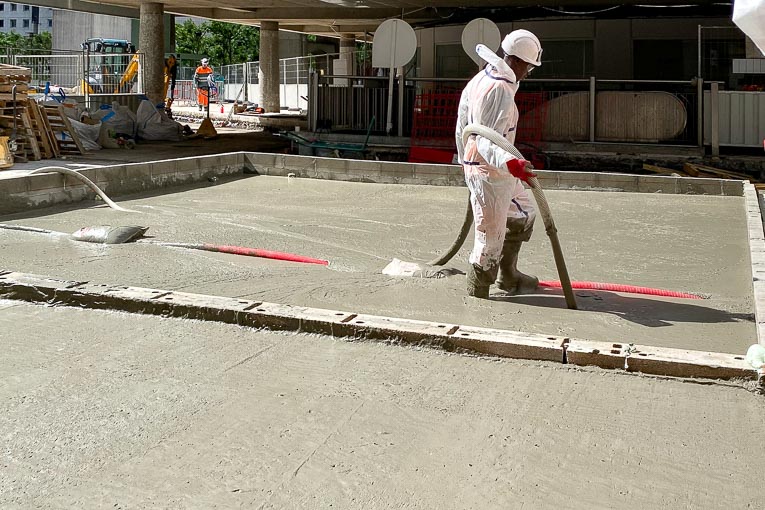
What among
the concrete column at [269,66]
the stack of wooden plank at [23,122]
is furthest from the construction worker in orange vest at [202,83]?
the stack of wooden plank at [23,122]

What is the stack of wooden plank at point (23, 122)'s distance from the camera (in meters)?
17.2

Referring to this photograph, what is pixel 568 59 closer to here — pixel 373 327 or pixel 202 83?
pixel 373 327

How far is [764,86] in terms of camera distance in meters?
18.4

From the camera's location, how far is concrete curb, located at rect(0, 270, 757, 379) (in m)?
4.97

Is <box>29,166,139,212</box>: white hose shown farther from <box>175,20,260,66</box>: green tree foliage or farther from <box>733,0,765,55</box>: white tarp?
<box>175,20,260,66</box>: green tree foliage

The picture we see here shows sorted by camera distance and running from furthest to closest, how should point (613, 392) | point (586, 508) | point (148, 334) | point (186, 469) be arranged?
point (148, 334) → point (613, 392) → point (186, 469) → point (586, 508)

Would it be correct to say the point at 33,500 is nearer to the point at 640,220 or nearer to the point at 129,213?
the point at 129,213

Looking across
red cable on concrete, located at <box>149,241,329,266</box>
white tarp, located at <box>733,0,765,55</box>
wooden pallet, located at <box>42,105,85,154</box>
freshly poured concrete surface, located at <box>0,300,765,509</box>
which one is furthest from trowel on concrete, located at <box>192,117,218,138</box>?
white tarp, located at <box>733,0,765,55</box>

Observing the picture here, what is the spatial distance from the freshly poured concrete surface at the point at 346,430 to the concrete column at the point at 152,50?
24.4 meters

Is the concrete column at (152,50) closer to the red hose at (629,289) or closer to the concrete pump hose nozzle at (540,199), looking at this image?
the red hose at (629,289)

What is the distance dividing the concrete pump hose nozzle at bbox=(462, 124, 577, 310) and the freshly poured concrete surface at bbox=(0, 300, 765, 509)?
1.36 metres

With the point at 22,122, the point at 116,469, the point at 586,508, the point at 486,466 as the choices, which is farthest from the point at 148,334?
the point at 22,122

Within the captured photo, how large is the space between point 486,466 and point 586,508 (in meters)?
0.50

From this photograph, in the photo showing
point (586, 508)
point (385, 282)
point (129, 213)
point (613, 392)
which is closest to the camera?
point (586, 508)
